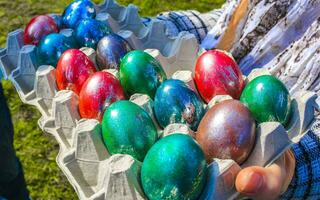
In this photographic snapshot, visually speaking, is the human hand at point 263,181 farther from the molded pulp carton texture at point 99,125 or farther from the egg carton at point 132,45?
the egg carton at point 132,45

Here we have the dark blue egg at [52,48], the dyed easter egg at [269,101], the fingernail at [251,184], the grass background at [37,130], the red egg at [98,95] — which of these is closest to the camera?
the fingernail at [251,184]

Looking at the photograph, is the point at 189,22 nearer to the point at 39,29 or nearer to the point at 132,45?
the point at 132,45

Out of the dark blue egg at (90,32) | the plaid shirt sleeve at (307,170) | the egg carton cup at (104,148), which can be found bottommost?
the plaid shirt sleeve at (307,170)

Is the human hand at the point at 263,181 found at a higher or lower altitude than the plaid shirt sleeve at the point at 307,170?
higher

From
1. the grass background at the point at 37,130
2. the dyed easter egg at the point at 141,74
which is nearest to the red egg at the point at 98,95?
the dyed easter egg at the point at 141,74

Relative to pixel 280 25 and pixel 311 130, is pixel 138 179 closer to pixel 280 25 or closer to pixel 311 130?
pixel 311 130
